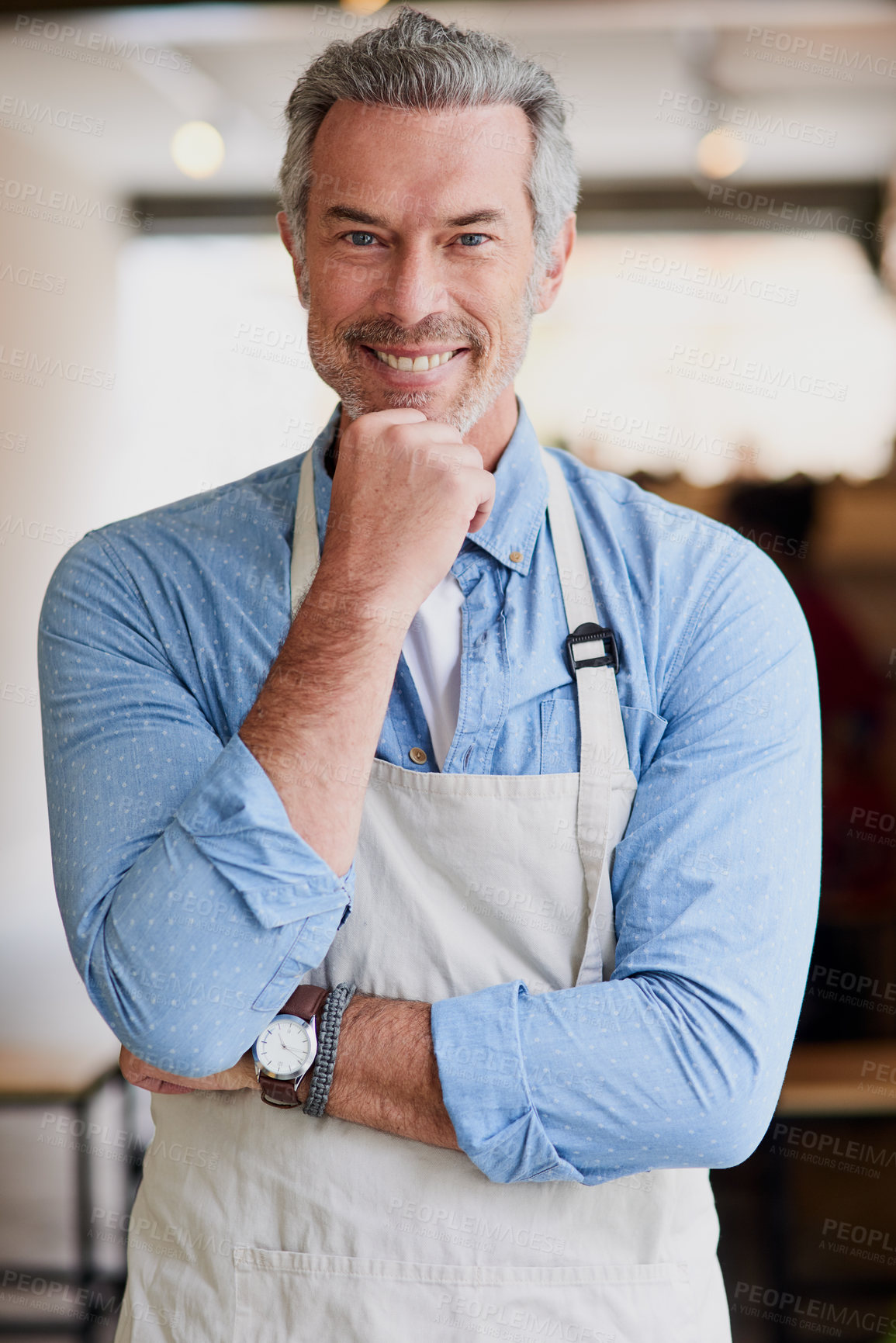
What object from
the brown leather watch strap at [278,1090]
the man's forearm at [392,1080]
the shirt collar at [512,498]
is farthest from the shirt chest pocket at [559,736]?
the brown leather watch strap at [278,1090]

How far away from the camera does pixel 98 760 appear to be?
1082 mm

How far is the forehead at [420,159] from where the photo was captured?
117 cm

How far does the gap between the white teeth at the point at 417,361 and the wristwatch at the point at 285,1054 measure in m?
0.63

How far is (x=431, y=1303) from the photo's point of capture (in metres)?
1.08

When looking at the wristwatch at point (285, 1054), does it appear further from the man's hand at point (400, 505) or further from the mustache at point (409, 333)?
the mustache at point (409, 333)

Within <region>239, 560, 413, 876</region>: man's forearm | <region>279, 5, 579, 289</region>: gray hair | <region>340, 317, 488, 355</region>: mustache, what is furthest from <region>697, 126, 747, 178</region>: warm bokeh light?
<region>239, 560, 413, 876</region>: man's forearm

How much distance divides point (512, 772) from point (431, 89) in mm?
674

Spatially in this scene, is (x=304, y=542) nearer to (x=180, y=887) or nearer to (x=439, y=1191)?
(x=180, y=887)

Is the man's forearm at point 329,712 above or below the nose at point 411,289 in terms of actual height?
below

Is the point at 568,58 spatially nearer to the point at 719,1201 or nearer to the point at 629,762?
the point at 629,762

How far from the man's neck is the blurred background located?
210cm

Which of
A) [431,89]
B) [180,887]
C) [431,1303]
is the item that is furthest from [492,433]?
[431,1303]

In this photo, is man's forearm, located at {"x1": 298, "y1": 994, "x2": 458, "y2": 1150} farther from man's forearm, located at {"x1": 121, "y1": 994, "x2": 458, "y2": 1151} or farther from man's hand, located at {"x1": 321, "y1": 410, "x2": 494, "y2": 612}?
man's hand, located at {"x1": 321, "y1": 410, "x2": 494, "y2": 612}

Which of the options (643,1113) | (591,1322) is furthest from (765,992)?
(591,1322)
